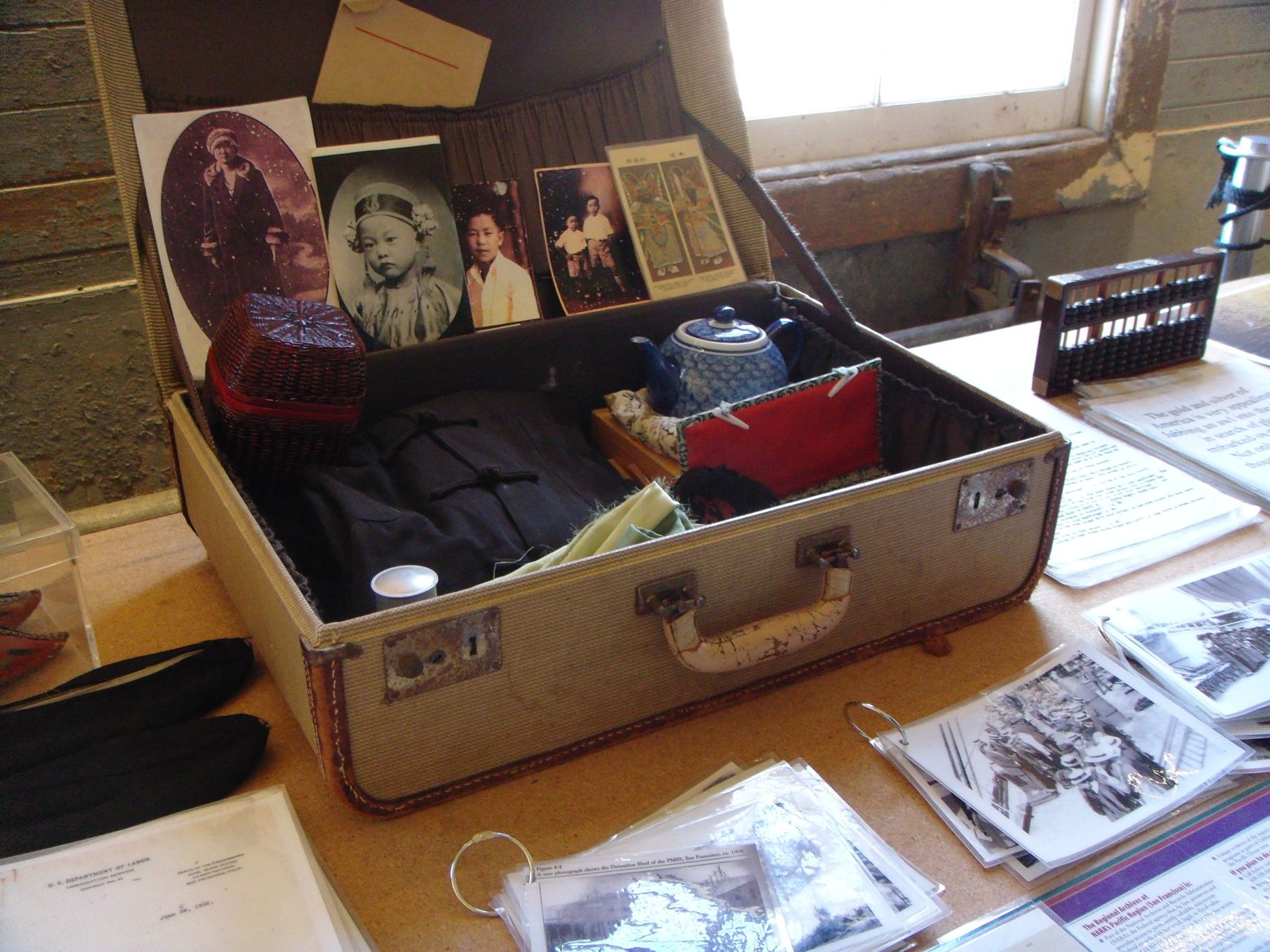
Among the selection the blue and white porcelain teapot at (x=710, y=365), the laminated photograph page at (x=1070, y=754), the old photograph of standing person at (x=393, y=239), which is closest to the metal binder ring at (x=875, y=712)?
the laminated photograph page at (x=1070, y=754)

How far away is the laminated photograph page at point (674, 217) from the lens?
115 centimetres

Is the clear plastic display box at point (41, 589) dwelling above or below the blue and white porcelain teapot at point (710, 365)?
below

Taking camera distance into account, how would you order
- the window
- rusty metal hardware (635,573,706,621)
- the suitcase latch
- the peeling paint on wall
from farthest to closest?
the peeling paint on wall → the window → the suitcase latch → rusty metal hardware (635,573,706,621)

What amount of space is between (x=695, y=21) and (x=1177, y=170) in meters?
1.63

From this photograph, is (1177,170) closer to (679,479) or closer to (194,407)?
(679,479)

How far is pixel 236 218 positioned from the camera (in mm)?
981

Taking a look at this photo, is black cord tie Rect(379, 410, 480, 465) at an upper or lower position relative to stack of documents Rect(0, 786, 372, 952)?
upper

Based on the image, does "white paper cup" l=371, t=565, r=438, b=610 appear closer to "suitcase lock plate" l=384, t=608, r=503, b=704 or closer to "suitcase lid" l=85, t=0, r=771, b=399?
"suitcase lock plate" l=384, t=608, r=503, b=704

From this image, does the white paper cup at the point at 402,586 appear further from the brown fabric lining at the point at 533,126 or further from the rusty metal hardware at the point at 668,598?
the brown fabric lining at the point at 533,126

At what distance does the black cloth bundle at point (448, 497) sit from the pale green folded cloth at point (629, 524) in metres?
0.08

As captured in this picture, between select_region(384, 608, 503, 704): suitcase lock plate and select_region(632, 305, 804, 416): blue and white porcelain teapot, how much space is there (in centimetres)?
45

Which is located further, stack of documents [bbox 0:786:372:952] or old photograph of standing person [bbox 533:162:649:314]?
old photograph of standing person [bbox 533:162:649:314]

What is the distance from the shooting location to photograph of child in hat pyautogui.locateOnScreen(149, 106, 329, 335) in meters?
0.96

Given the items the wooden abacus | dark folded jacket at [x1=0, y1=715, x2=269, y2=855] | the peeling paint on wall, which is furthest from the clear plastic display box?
the peeling paint on wall
